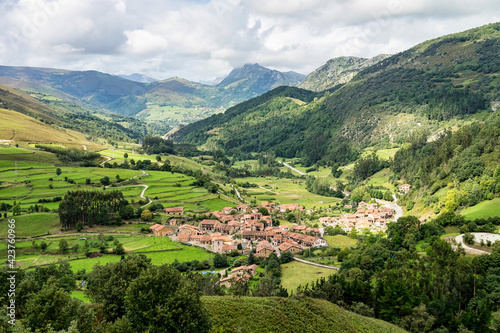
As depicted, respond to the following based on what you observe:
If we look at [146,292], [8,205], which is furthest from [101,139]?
[146,292]

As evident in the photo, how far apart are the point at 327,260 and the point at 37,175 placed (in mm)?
77700

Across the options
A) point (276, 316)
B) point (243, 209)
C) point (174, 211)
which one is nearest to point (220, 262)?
point (276, 316)

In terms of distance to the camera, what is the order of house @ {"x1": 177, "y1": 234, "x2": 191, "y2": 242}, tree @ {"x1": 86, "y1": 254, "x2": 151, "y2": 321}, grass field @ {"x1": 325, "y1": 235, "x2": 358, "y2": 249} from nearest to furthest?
tree @ {"x1": 86, "y1": 254, "x2": 151, "y2": 321} < house @ {"x1": 177, "y1": 234, "x2": 191, "y2": 242} < grass field @ {"x1": 325, "y1": 235, "x2": 358, "y2": 249}

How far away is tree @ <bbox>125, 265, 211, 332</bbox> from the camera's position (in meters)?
20.7

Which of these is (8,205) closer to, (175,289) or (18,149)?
(18,149)

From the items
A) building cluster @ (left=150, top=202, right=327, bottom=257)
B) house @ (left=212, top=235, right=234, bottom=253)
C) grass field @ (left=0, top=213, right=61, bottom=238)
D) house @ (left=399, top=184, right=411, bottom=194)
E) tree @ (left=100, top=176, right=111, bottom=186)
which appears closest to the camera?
grass field @ (left=0, top=213, right=61, bottom=238)

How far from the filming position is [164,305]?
2131cm

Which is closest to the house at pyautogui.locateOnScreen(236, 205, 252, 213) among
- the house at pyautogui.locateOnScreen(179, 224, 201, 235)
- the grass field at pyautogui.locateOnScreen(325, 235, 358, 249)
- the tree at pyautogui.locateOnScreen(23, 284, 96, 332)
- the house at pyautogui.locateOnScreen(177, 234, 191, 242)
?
the house at pyautogui.locateOnScreen(179, 224, 201, 235)

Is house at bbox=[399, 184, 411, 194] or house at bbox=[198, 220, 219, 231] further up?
house at bbox=[399, 184, 411, 194]

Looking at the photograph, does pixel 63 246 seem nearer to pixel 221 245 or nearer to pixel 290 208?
pixel 221 245

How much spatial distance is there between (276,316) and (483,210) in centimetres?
5811

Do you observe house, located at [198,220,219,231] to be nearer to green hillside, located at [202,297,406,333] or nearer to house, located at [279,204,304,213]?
house, located at [279,204,304,213]

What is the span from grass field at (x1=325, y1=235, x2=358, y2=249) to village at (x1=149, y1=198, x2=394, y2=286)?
1.86m

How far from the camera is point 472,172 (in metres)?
79.3
